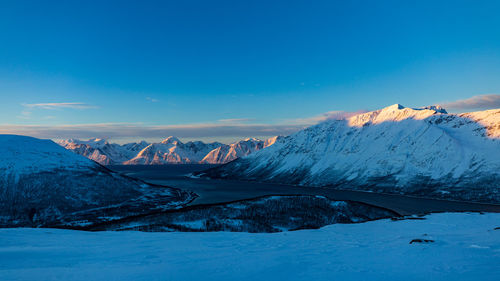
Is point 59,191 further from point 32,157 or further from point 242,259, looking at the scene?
point 242,259

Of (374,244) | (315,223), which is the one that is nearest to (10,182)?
(315,223)

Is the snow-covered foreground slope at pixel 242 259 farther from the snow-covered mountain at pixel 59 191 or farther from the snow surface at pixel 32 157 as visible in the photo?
the snow surface at pixel 32 157

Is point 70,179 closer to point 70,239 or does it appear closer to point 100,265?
point 70,239

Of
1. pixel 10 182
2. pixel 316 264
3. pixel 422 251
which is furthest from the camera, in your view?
pixel 10 182

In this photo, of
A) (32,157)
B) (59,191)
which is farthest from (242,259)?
(32,157)

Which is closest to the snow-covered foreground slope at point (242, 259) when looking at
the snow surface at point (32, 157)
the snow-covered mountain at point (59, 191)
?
the snow-covered mountain at point (59, 191)

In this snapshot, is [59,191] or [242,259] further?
[59,191]

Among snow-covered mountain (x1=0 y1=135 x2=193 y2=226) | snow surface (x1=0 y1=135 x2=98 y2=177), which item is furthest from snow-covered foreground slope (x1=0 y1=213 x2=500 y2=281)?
snow surface (x1=0 y1=135 x2=98 y2=177)
